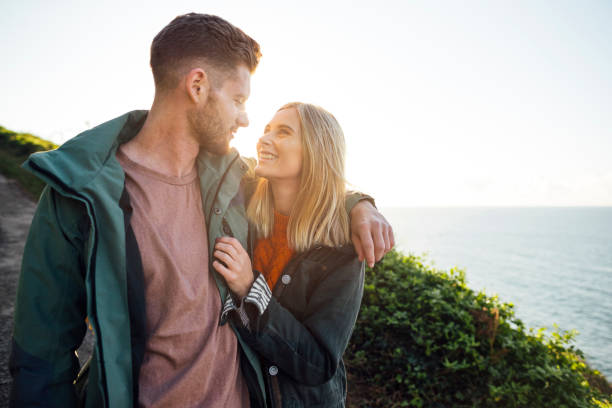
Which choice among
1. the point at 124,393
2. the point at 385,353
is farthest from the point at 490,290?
the point at 124,393

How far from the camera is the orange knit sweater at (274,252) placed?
6.54ft

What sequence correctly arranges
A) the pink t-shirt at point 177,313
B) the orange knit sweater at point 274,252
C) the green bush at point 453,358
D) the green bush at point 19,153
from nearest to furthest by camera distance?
Answer: the pink t-shirt at point 177,313 → the orange knit sweater at point 274,252 → the green bush at point 453,358 → the green bush at point 19,153

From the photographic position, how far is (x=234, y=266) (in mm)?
1565

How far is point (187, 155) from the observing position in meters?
1.80

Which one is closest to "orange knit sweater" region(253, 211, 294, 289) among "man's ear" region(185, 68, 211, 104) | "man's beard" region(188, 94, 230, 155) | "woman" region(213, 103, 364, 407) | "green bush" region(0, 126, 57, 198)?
"woman" region(213, 103, 364, 407)

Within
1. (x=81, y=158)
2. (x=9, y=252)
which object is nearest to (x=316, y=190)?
→ (x=81, y=158)

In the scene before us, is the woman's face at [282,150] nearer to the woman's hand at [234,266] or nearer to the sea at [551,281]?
the woman's hand at [234,266]

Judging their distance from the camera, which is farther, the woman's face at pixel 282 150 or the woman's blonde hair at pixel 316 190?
the woman's face at pixel 282 150

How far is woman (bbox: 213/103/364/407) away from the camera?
1562mm

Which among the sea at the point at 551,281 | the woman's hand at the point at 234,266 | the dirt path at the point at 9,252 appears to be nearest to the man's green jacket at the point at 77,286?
the woman's hand at the point at 234,266

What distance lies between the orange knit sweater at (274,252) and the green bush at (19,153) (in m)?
11.4

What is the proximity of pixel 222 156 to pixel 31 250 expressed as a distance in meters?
1.00

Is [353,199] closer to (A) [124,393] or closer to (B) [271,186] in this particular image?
(B) [271,186]

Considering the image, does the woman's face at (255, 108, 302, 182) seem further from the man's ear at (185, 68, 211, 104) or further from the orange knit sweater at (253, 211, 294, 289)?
the man's ear at (185, 68, 211, 104)
